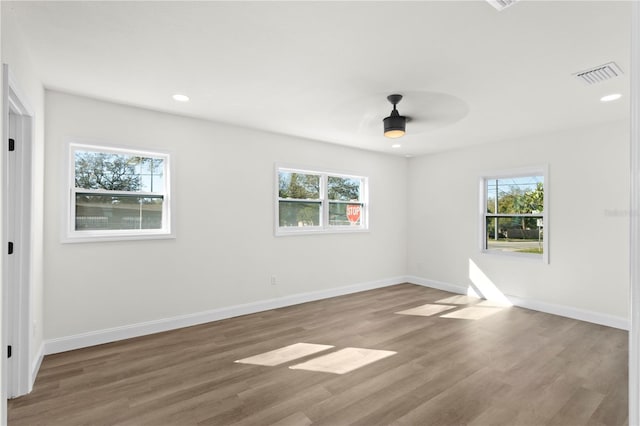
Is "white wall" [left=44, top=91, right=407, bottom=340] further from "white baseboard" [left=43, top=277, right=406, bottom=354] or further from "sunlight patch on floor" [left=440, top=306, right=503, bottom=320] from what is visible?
"sunlight patch on floor" [left=440, top=306, right=503, bottom=320]

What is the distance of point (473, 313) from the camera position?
15.1 ft

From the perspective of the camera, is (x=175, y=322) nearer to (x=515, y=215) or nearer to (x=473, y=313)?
(x=473, y=313)

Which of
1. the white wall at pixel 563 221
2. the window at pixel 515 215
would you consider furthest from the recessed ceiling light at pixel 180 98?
the window at pixel 515 215

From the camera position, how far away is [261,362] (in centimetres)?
306

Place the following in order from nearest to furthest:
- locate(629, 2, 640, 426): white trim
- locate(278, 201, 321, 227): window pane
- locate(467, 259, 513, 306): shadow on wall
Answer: locate(629, 2, 640, 426): white trim
locate(278, 201, 321, 227): window pane
locate(467, 259, 513, 306): shadow on wall

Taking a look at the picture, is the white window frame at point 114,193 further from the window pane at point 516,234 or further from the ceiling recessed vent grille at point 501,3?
the window pane at point 516,234

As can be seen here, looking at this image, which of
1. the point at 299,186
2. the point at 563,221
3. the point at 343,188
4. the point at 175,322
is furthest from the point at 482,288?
the point at 175,322

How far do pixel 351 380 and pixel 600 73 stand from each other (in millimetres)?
3387

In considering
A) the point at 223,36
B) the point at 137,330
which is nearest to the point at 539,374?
the point at 223,36

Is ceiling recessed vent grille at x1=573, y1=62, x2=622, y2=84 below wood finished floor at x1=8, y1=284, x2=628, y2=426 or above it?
above

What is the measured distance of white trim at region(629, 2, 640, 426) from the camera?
2.22 ft

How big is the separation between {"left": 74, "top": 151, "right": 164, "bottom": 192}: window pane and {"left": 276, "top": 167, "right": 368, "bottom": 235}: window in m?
1.68

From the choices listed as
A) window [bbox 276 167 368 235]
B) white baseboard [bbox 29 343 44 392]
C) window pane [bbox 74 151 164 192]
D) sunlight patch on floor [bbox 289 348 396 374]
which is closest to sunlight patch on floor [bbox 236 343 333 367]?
sunlight patch on floor [bbox 289 348 396 374]

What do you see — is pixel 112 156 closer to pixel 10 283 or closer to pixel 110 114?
pixel 110 114
